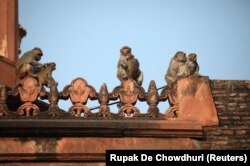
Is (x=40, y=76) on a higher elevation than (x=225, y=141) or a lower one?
higher

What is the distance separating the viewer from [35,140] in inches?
463

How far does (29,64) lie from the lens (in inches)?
507

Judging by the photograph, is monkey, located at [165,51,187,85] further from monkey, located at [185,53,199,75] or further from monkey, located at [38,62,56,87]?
monkey, located at [38,62,56,87]

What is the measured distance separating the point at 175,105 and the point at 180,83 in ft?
1.27

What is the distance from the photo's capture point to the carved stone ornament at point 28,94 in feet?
39.3

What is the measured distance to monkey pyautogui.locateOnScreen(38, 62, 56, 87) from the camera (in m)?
12.4

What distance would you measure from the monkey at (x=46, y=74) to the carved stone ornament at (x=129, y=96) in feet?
3.79

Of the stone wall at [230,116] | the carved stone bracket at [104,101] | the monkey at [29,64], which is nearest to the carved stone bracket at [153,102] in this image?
the carved stone bracket at [104,101]

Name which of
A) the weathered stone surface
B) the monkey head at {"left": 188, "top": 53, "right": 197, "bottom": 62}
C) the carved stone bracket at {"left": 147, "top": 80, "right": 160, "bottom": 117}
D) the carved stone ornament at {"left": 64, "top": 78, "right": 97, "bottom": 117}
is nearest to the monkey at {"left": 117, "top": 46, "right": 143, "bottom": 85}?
the carved stone bracket at {"left": 147, "top": 80, "right": 160, "bottom": 117}

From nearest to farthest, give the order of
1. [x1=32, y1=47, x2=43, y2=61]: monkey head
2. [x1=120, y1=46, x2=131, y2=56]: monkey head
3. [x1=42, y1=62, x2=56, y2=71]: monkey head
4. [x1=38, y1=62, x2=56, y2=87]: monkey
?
[x1=38, y1=62, x2=56, y2=87]: monkey < [x1=42, y1=62, x2=56, y2=71]: monkey head < [x1=120, y1=46, x2=131, y2=56]: monkey head < [x1=32, y1=47, x2=43, y2=61]: monkey head

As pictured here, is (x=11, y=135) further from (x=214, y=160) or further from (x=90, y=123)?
(x=214, y=160)

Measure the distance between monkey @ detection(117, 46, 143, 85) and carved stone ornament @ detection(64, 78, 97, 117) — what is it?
67 cm

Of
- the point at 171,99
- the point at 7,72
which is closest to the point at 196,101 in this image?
the point at 171,99

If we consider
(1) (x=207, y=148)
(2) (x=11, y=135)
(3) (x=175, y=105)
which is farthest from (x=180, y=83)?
(2) (x=11, y=135)
